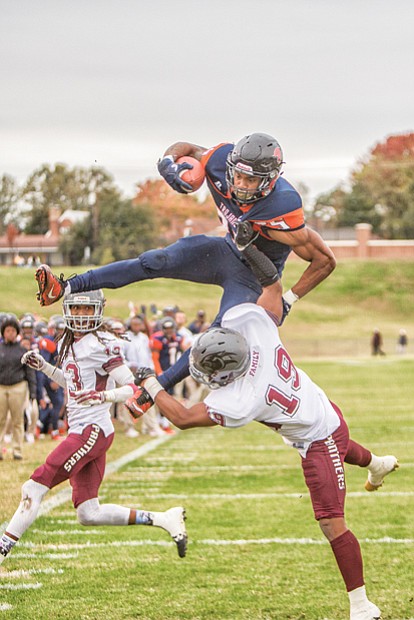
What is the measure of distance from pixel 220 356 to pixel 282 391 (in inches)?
18.3

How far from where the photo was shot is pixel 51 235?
53812 mm

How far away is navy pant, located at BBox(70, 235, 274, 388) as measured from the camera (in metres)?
6.46

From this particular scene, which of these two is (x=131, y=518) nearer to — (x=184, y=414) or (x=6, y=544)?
(x=6, y=544)

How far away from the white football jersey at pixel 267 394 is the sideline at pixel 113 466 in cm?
436

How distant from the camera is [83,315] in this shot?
719cm

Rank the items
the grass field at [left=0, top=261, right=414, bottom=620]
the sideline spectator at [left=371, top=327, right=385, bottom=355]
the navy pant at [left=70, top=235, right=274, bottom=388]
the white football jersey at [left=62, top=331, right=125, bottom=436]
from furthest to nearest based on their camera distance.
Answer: the sideline spectator at [left=371, top=327, right=385, bottom=355] < the white football jersey at [left=62, top=331, right=125, bottom=436] < the grass field at [left=0, top=261, right=414, bottom=620] < the navy pant at [left=70, top=235, right=274, bottom=388]

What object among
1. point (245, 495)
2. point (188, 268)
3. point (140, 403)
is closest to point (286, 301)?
point (188, 268)

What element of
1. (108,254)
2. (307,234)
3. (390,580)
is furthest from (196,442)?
(108,254)

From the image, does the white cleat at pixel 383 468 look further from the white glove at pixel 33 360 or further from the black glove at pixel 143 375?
the white glove at pixel 33 360

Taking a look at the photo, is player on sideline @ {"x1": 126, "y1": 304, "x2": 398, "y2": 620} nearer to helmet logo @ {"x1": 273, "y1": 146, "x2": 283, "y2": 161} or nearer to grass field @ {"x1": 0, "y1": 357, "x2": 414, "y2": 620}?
grass field @ {"x1": 0, "y1": 357, "x2": 414, "y2": 620}

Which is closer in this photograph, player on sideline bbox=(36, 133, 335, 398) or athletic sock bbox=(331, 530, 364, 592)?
athletic sock bbox=(331, 530, 364, 592)

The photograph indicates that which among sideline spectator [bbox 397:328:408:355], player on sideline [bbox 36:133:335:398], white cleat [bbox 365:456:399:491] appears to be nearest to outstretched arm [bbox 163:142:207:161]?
player on sideline [bbox 36:133:335:398]

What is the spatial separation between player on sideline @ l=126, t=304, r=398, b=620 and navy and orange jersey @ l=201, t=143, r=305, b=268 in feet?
2.01

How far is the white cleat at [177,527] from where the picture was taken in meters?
7.08
